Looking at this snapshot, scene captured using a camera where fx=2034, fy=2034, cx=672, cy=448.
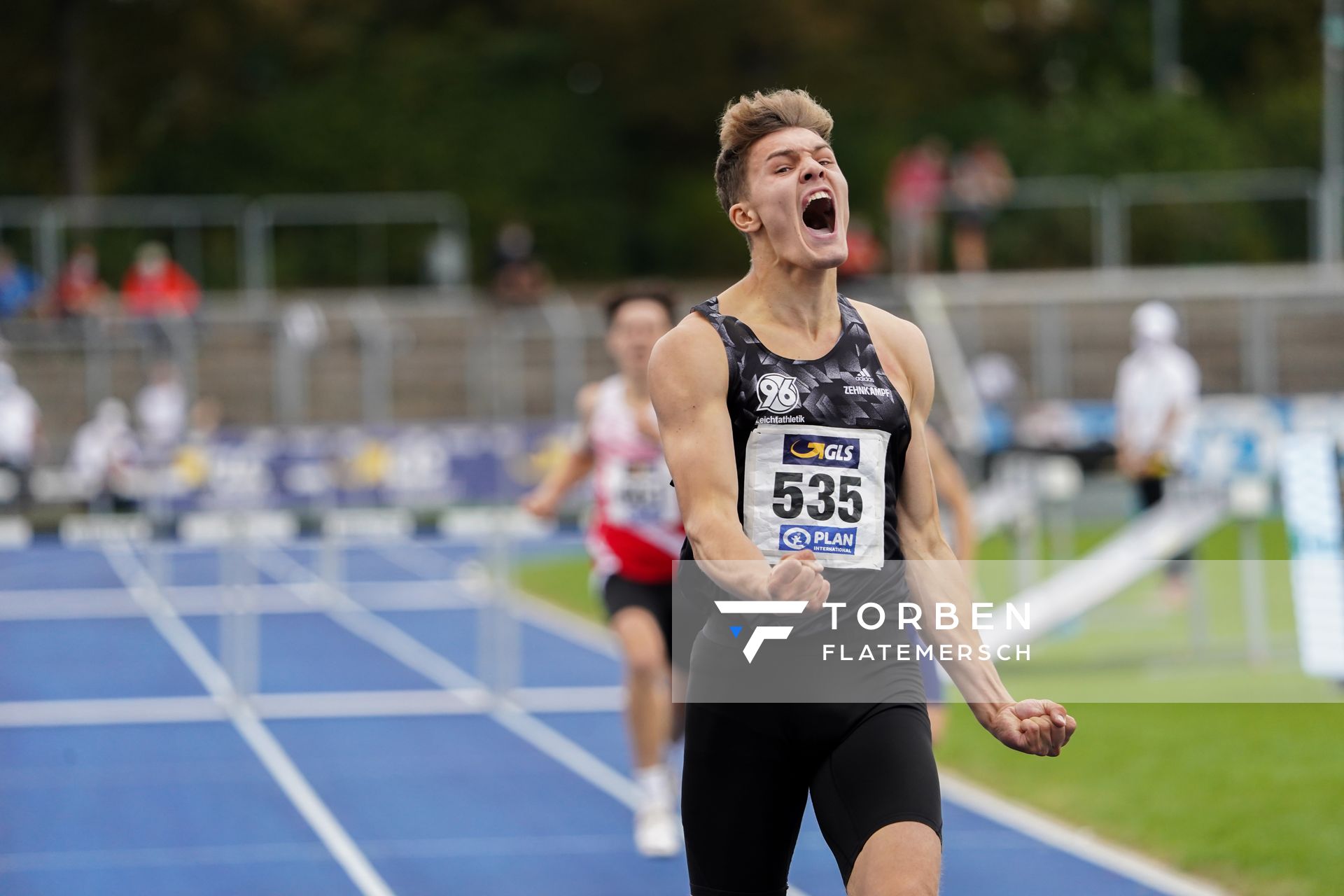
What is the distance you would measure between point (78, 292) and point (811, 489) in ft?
73.4

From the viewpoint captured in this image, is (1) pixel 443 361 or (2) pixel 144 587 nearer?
(2) pixel 144 587

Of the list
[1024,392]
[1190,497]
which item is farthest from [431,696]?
[1024,392]

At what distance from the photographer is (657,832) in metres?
7.95

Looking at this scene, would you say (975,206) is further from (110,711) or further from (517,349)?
(110,711)

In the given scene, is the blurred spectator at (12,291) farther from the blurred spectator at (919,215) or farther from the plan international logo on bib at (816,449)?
the plan international logo on bib at (816,449)

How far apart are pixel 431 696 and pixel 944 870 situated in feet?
17.6

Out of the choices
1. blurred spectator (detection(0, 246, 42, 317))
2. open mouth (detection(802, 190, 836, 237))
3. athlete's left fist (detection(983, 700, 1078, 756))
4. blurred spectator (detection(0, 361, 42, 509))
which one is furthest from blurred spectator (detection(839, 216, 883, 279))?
athlete's left fist (detection(983, 700, 1078, 756))

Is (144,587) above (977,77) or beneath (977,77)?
beneath

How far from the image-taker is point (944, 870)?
7.57 metres

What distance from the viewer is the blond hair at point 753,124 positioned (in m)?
4.22

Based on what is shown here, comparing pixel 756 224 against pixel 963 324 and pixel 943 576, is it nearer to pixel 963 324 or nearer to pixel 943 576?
pixel 943 576

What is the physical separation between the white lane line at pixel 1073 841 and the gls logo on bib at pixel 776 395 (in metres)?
3.75

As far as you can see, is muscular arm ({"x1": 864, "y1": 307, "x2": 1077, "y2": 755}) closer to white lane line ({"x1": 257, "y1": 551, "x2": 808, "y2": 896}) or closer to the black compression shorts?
the black compression shorts

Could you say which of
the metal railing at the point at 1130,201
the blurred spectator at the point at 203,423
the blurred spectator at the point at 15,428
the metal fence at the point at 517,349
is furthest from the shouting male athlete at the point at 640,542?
the metal railing at the point at 1130,201
